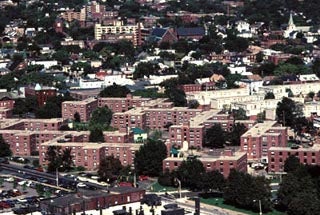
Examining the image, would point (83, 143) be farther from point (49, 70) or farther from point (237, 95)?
point (49, 70)

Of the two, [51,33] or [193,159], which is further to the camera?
[51,33]

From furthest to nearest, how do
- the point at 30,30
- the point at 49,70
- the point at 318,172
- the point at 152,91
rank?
the point at 30,30 < the point at 49,70 < the point at 152,91 < the point at 318,172

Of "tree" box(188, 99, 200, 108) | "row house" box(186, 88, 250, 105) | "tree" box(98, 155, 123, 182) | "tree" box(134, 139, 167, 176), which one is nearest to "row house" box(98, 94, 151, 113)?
"tree" box(188, 99, 200, 108)

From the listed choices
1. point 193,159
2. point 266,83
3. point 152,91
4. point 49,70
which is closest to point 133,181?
point 193,159

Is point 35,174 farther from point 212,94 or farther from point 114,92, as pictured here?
point 212,94

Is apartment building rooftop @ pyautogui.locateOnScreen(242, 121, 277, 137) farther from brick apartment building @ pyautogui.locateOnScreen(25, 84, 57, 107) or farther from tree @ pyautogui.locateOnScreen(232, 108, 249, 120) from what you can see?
brick apartment building @ pyautogui.locateOnScreen(25, 84, 57, 107)

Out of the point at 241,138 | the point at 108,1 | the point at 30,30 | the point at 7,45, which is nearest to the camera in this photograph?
the point at 241,138
